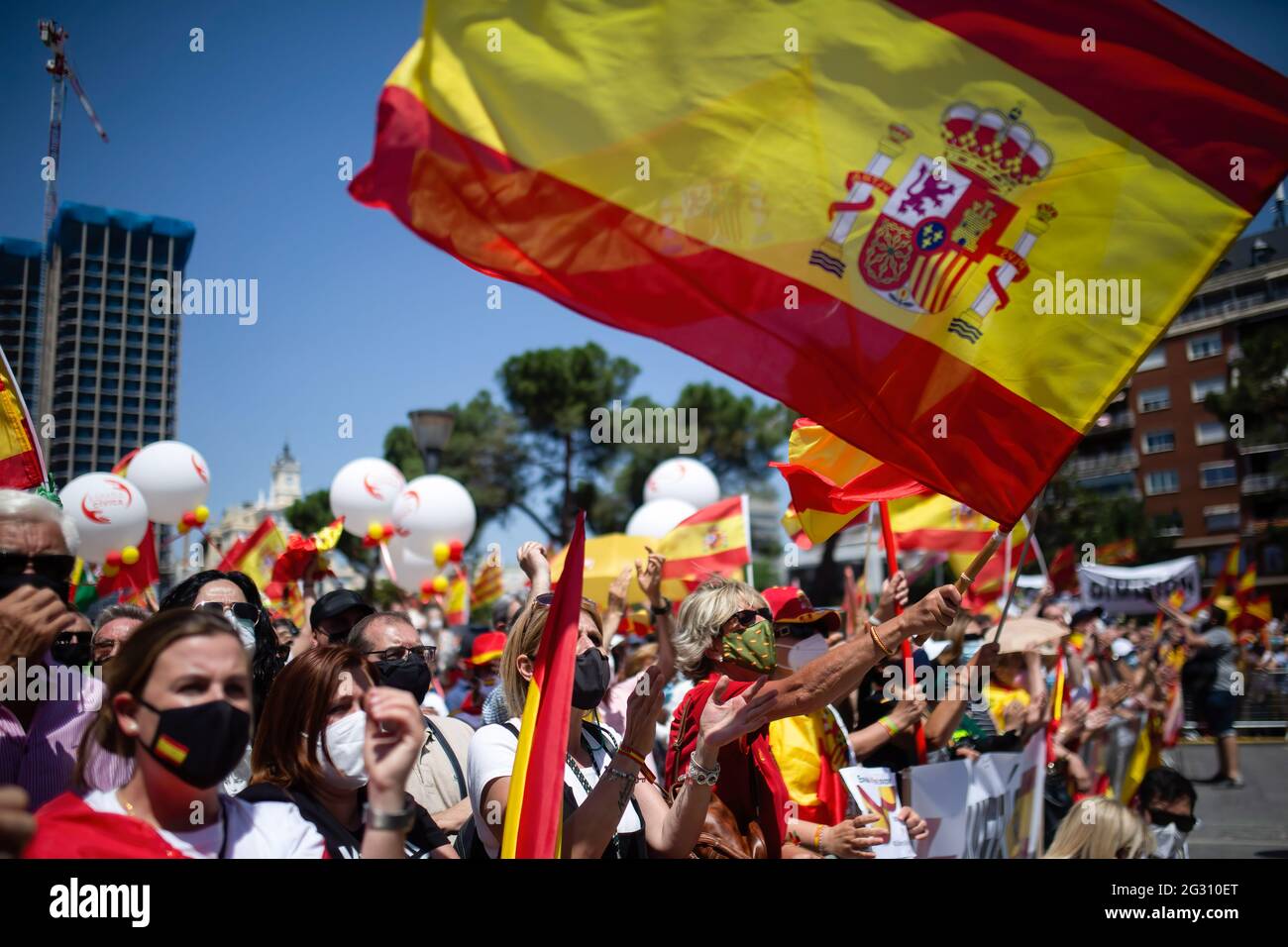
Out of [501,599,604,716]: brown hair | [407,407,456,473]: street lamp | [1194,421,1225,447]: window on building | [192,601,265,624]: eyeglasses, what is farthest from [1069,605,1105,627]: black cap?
[1194,421,1225,447]: window on building

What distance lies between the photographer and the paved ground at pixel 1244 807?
874cm

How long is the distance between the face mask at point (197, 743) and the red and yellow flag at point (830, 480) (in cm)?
260

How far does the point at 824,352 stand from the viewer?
3299 millimetres

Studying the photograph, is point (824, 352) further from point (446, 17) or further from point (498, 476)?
point (498, 476)

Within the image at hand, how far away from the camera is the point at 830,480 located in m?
4.39

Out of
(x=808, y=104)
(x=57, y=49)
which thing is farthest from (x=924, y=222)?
(x=57, y=49)

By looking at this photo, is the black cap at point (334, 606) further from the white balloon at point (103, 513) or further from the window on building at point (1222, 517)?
the window on building at point (1222, 517)

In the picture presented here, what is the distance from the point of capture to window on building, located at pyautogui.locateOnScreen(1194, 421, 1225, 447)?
5464 centimetres

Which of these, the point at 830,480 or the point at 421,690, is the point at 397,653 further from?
the point at 830,480

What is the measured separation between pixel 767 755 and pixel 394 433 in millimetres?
50107

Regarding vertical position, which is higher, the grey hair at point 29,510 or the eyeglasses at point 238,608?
the grey hair at point 29,510

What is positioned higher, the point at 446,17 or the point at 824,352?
the point at 446,17

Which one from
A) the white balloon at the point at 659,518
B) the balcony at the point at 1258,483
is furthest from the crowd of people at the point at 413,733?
the balcony at the point at 1258,483

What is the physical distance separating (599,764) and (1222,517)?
59.4 meters
